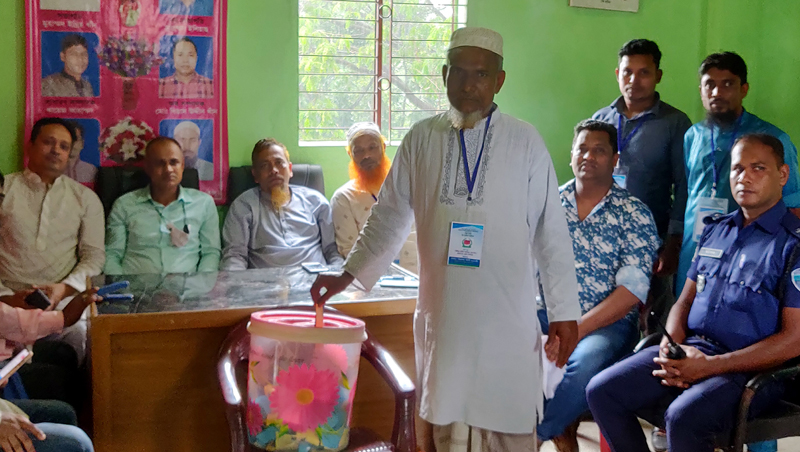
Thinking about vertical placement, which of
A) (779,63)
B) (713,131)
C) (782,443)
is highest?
(779,63)

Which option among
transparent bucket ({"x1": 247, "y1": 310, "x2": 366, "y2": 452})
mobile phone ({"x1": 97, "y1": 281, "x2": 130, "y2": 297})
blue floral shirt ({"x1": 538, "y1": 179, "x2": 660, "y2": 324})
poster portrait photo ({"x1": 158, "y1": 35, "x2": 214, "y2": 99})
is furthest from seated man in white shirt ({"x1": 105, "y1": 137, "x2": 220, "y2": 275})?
blue floral shirt ({"x1": 538, "y1": 179, "x2": 660, "y2": 324})

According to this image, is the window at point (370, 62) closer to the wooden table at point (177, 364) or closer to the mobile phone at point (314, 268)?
the mobile phone at point (314, 268)

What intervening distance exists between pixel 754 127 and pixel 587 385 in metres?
1.35

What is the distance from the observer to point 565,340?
204cm

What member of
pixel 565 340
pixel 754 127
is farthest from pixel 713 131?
pixel 565 340

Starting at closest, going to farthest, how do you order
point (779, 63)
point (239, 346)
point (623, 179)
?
point (239, 346) → point (623, 179) → point (779, 63)

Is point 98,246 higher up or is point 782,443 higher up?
point 98,246

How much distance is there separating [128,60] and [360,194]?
1.36 m

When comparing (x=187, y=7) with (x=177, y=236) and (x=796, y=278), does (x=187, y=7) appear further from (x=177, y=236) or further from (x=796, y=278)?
(x=796, y=278)

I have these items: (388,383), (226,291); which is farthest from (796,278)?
(226,291)

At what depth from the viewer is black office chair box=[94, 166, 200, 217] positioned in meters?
3.62

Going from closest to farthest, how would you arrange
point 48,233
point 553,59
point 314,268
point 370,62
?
point 314,268 → point 48,233 → point 370,62 → point 553,59

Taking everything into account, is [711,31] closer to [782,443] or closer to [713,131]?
[713,131]

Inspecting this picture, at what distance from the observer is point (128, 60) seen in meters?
3.71
